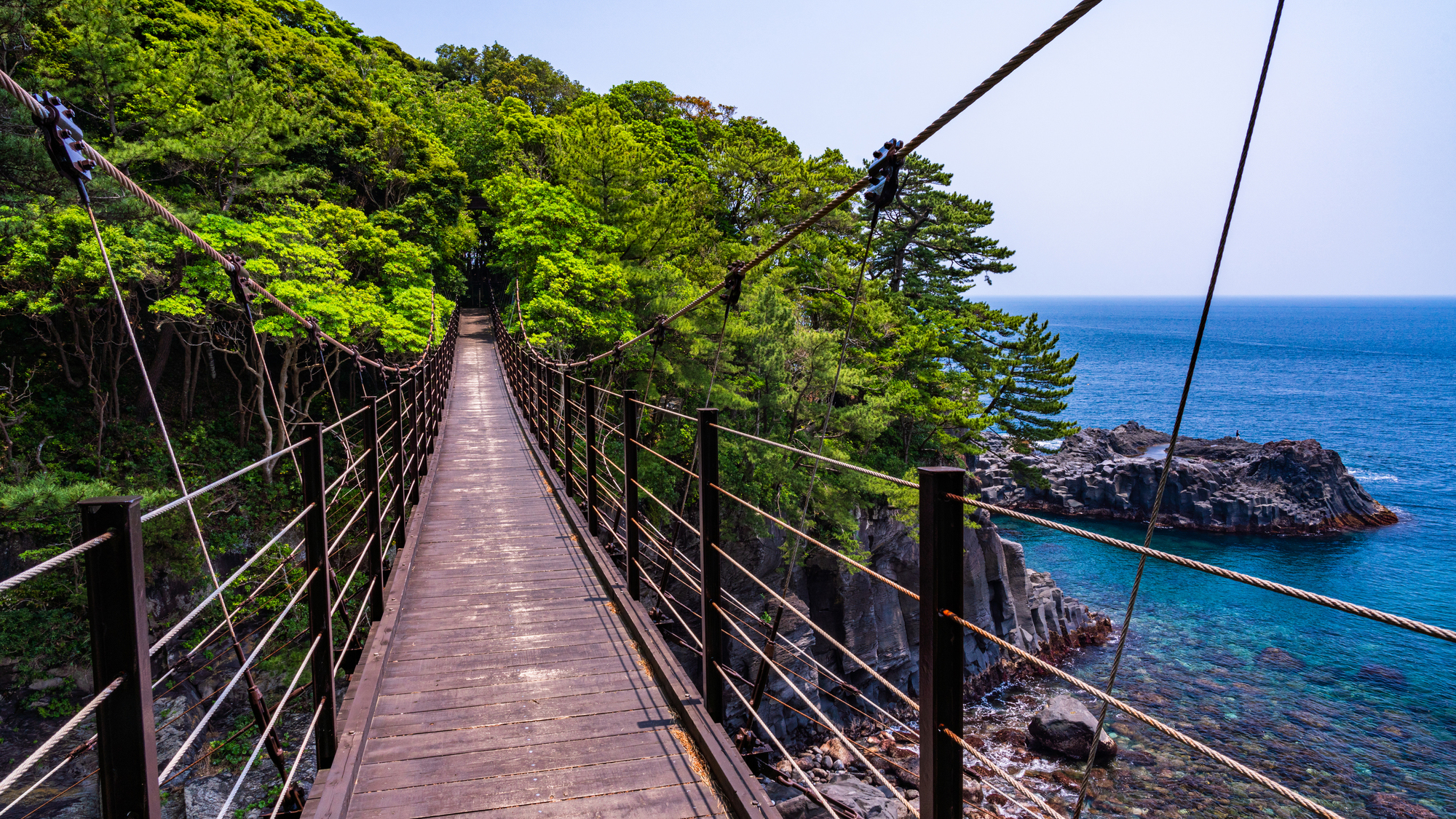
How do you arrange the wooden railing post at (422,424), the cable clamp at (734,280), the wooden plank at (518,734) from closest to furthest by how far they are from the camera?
the wooden plank at (518,734) → the cable clamp at (734,280) → the wooden railing post at (422,424)

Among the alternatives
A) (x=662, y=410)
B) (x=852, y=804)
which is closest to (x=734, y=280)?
(x=662, y=410)

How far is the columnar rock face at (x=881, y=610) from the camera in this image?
15375mm

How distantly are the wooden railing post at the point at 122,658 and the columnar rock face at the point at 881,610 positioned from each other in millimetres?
13101

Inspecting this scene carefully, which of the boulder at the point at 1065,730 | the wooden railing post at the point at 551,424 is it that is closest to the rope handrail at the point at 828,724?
the wooden railing post at the point at 551,424

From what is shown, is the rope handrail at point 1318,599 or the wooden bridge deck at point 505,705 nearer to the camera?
Answer: the rope handrail at point 1318,599

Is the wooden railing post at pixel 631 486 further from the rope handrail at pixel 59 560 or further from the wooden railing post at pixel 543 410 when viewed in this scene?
the wooden railing post at pixel 543 410

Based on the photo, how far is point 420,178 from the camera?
19.2m

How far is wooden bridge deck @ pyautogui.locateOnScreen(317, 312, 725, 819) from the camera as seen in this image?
7.03 ft

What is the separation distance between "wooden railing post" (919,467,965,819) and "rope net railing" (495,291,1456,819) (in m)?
0.01

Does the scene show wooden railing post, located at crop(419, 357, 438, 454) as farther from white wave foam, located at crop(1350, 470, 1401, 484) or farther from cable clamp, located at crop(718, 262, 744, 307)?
white wave foam, located at crop(1350, 470, 1401, 484)

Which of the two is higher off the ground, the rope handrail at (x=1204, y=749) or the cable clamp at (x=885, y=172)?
the cable clamp at (x=885, y=172)

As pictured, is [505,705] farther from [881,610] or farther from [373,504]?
[881,610]

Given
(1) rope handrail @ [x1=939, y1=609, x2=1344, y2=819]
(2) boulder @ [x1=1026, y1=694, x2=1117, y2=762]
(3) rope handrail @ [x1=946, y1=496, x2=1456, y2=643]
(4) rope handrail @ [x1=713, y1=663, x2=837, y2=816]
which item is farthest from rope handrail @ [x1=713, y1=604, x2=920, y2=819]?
(2) boulder @ [x1=1026, y1=694, x2=1117, y2=762]

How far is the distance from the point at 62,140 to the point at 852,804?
11350 millimetres
